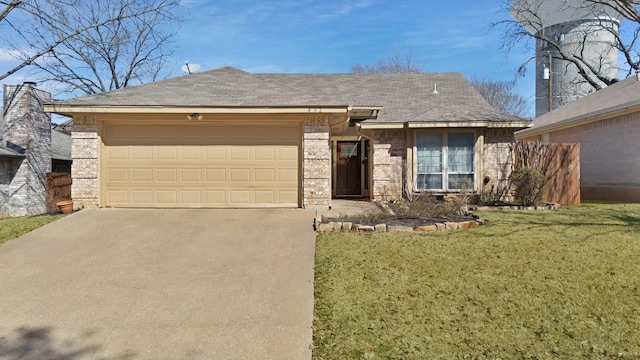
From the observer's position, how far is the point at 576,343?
360 cm

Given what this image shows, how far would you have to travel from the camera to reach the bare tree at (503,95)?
38500 mm

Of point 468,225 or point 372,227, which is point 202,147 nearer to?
point 372,227

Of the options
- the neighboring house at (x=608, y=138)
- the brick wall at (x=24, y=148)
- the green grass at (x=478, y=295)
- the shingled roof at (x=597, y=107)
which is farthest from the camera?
the brick wall at (x=24, y=148)

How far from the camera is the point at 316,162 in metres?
9.75

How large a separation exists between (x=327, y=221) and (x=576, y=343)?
507 centimetres

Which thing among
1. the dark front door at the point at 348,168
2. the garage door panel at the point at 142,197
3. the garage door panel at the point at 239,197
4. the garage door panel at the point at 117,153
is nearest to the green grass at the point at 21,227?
the garage door panel at the point at 142,197

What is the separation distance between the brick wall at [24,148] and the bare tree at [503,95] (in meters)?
34.5

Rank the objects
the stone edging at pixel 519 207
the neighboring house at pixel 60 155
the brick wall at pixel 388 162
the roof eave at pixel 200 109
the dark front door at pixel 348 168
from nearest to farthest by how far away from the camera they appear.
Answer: the roof eave at pixel 200 109
the stone edging at pixel 519 207
the brick wall at pixel 388 162
the dark front door at pixel 348 168
the neighboring house at pixel 60 155

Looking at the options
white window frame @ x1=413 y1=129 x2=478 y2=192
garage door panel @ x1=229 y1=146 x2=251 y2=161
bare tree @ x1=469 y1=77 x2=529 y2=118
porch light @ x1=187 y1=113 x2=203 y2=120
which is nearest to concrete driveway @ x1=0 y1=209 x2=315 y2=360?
garage door panel @ x1=229 y1=146 x2=251 y2=161

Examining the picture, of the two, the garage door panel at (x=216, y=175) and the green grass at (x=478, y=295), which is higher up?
the garage door panel at (x=216, y=175)

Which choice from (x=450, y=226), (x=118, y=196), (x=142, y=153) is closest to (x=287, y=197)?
(x=142, y=153)

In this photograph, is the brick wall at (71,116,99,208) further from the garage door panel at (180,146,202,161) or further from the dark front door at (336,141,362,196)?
the dark front door at (336,141,362,196)

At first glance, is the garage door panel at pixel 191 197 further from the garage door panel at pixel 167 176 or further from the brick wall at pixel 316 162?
the brick wall at pixel 316 162

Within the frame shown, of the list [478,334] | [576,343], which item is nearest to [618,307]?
[576,343]
